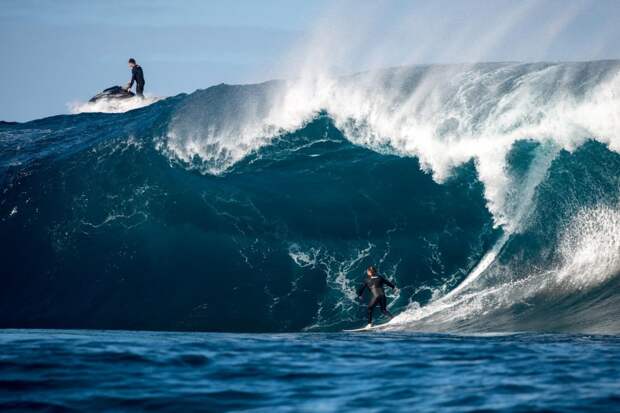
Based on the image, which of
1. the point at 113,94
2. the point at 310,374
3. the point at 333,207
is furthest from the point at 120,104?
the point at 310,374

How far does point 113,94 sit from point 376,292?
15665 mm

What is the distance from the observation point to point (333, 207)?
17172mm

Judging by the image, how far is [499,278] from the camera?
1483 cm

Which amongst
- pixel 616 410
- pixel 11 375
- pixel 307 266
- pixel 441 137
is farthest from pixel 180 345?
pixel 441 137

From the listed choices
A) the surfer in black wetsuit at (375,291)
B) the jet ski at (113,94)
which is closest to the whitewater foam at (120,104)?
the jet ski at (113,94)

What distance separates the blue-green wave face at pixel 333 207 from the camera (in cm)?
1487

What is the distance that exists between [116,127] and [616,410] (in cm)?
1664

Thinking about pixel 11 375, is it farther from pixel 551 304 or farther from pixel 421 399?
pixel 551 304

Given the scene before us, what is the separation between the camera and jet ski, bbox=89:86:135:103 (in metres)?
26.5

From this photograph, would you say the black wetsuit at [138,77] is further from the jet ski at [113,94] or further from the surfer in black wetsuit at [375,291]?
the surfer in black wetsuit at [375,291]

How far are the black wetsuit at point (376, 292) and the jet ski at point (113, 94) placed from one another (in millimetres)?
14630

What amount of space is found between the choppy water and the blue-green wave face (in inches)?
150

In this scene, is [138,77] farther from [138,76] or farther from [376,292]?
[376,292]

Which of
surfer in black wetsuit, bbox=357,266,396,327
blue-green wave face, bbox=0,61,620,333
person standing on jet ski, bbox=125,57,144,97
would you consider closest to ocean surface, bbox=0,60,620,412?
blue-green wave face, bbox=0,61,620,333
